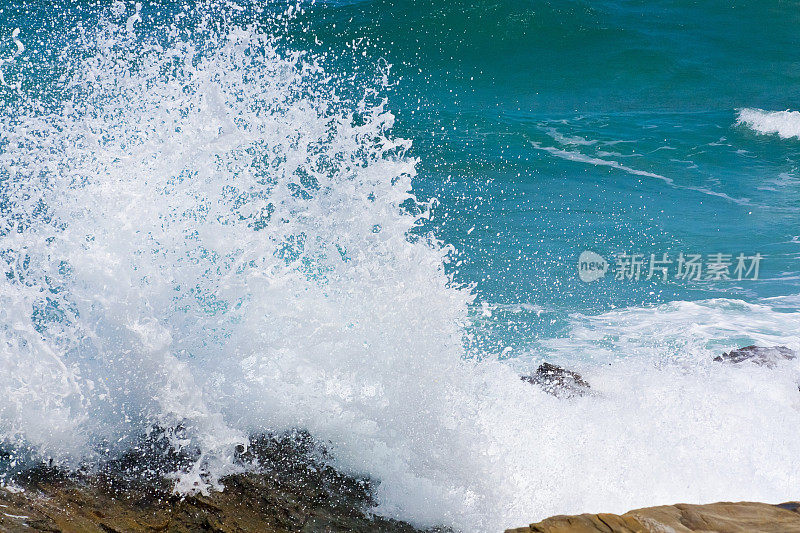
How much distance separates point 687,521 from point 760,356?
10.3 ft

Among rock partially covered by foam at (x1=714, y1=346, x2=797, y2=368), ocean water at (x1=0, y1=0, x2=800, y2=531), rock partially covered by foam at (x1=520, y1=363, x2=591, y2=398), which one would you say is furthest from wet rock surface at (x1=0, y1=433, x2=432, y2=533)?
rock partially covered by foam at (x1=714, y1=346, x2=797, y2=368)

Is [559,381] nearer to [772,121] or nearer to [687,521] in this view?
[687,521]

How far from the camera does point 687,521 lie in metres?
2.80

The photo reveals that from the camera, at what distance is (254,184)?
4953 mm

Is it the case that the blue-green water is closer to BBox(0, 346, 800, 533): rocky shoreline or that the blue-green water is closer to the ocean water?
the ocean water

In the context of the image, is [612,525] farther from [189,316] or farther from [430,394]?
[189,316]

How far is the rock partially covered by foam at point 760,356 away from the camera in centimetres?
537

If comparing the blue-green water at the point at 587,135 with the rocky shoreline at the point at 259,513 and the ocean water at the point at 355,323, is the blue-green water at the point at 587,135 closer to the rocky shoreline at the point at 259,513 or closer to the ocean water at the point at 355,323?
the ocean water at the point at 355,323

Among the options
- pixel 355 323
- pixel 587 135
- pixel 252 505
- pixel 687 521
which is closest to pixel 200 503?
pixel 252 505

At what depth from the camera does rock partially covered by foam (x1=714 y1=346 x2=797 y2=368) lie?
17.6ft

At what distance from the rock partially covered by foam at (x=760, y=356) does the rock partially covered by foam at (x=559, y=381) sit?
1257mm

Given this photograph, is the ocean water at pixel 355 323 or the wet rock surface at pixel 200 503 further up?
the ocean water at pixel 355 323

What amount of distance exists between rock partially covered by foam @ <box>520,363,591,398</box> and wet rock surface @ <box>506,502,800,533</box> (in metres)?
1.74

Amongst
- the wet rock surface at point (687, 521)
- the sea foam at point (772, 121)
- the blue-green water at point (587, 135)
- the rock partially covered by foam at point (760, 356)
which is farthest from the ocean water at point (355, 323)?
the sea foam at point (772, 121)
